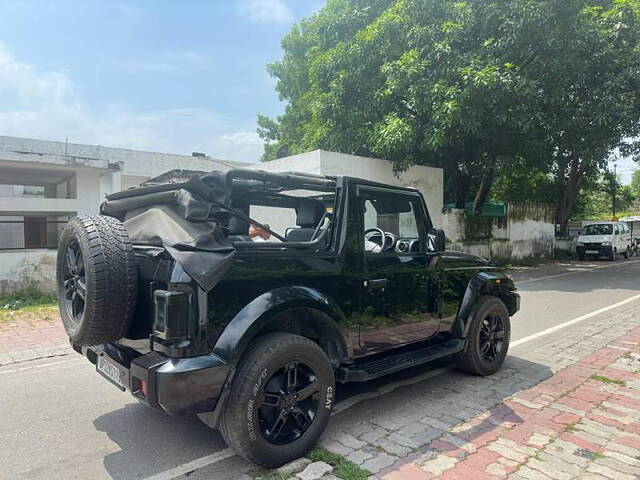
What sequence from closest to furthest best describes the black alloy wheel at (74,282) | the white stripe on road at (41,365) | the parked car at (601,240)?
the black alloy wheel at (74,282) < the white stripe on road at (41,365) < the parked car at (601,240)

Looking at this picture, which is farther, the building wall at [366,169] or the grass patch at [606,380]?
the building wall at [366,169]

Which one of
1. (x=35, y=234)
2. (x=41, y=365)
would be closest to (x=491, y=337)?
(x=41, y=365)

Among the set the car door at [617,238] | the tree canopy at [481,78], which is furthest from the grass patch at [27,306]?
the car door at [617,238]

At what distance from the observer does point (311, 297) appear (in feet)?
10.1

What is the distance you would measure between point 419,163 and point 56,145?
13195 mm

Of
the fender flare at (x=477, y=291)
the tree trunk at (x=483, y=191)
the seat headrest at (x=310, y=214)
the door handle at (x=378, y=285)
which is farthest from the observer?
the tree trunk at (x=483, y=191)

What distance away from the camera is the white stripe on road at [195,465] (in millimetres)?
2841

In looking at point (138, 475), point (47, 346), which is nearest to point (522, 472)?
point (138, 475)

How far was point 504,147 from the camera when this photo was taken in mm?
14648

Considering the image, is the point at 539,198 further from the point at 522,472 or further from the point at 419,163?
the point at 522,472

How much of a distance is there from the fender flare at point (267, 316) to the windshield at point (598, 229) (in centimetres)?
2249

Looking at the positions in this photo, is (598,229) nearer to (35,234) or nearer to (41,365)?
(35,234)

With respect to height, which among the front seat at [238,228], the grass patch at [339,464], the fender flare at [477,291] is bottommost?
the grass patch at [339,464]

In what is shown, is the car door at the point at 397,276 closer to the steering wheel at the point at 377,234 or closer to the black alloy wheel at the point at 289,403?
the steering wheel at the point at 377,234
